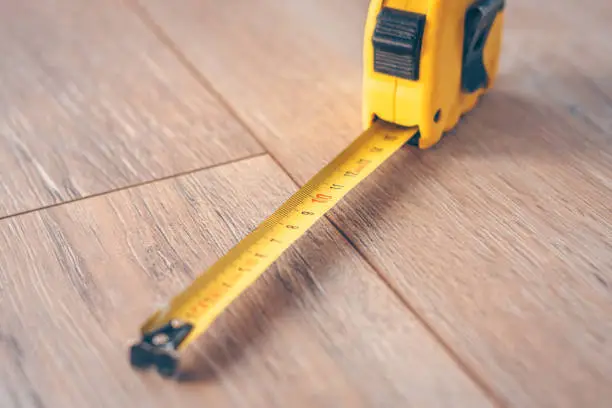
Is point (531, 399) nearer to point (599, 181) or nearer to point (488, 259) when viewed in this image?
point (488, 259)

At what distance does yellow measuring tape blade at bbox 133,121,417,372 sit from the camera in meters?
0.52

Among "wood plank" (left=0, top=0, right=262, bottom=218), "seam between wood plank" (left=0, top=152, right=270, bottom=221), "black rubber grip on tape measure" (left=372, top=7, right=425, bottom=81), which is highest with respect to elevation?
"black rubber grip on tape measure" (left=372, top=7, right=425, bottom=81)

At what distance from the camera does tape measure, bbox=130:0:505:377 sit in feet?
1.80

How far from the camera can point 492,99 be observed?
81cm

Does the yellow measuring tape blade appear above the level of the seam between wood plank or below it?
below

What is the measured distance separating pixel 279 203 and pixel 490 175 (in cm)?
22

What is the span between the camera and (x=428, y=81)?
67 centimetres

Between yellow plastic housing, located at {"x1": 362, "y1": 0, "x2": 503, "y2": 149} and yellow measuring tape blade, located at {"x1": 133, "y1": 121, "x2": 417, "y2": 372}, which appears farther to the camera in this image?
yellow plastic housing, located at {"x1": 362, "y1": 0, "x2": 503, "y2": 149}

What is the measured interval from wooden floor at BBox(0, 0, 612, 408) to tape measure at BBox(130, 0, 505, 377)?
2cm

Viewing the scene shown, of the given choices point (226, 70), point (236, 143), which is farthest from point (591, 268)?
point (226, 70)

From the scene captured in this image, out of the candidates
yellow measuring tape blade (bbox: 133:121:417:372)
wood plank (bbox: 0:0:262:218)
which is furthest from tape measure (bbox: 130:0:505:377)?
wood plank (bbox: 0:0:262:218)

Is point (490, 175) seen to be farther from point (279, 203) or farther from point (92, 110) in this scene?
point (92, 110)

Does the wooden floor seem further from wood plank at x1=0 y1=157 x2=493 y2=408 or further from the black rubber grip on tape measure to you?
A: the black rubber grip on tape measure

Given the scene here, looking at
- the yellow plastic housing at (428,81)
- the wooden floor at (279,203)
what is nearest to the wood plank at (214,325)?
the wooden floor at (279,203)
